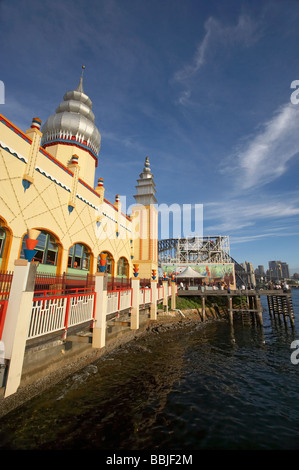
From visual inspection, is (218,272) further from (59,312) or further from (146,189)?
(59,312)

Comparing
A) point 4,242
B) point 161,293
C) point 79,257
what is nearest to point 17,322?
point 4,242

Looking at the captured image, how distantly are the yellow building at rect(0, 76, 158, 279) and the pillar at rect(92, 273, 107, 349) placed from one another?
0.66m

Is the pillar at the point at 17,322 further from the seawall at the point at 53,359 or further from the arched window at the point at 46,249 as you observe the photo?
the arched window at the point at 46,249

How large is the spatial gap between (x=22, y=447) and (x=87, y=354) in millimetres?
3900

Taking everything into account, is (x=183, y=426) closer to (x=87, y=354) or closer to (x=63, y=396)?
(x=63, y=396)

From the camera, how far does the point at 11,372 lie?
459cm

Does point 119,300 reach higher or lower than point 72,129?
lower

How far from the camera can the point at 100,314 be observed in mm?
8102

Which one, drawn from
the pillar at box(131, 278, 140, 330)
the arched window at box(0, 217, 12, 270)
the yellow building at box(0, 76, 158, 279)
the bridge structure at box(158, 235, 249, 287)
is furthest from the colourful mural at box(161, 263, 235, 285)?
the arched window at box(0, 217, 12, 270)

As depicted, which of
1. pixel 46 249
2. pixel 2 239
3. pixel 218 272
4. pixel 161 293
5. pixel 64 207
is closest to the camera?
pixel 2 239

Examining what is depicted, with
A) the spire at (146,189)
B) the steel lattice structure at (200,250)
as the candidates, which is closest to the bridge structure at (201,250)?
the steel lattice structure at (200,250)

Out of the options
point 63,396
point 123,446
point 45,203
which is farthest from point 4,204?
point 123,446

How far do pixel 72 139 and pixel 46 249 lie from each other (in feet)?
39.3

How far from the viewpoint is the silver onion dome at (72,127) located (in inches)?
744
